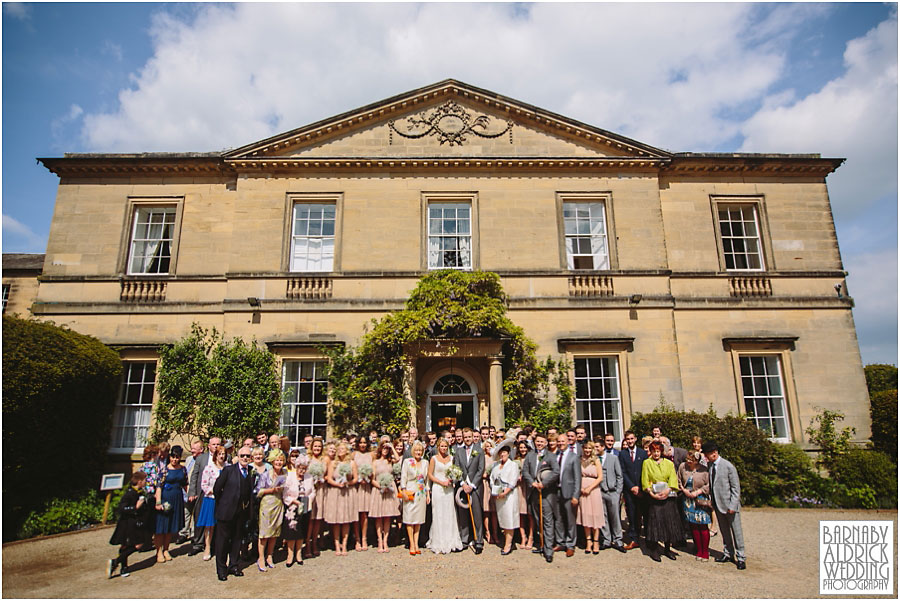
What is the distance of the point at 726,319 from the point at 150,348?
49.7 feet

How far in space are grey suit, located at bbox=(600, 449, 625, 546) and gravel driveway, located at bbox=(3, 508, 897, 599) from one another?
0.30m

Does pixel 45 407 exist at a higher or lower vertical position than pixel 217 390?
lower

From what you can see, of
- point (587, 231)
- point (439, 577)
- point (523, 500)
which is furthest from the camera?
point (587, 231)

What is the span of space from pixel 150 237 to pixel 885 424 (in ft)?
65.8

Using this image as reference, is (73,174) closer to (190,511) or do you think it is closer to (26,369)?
(26,369)

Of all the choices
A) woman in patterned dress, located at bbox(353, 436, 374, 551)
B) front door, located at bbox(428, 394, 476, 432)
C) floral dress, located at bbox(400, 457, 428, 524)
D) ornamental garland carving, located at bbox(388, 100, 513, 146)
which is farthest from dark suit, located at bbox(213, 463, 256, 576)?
ornamental garland carving, located at bbox(388, 100, 513, 146)

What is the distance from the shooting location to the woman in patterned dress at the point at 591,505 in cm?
711

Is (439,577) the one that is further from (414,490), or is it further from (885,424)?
(885,424)

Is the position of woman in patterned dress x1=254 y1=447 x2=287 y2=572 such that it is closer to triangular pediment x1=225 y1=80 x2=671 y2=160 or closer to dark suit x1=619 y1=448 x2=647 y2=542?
dark suit x1=619 y1=448 x2=647 y2=542

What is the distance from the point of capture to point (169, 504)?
7.05 meters

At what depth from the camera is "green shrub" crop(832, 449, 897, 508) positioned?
35.1ft

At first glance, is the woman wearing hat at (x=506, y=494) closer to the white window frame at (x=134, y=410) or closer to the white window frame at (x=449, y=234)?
the white window frame at (x=449, y=234)

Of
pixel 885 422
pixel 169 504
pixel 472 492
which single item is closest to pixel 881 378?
pixel 885 422

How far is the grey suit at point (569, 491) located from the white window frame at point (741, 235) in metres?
9.27
